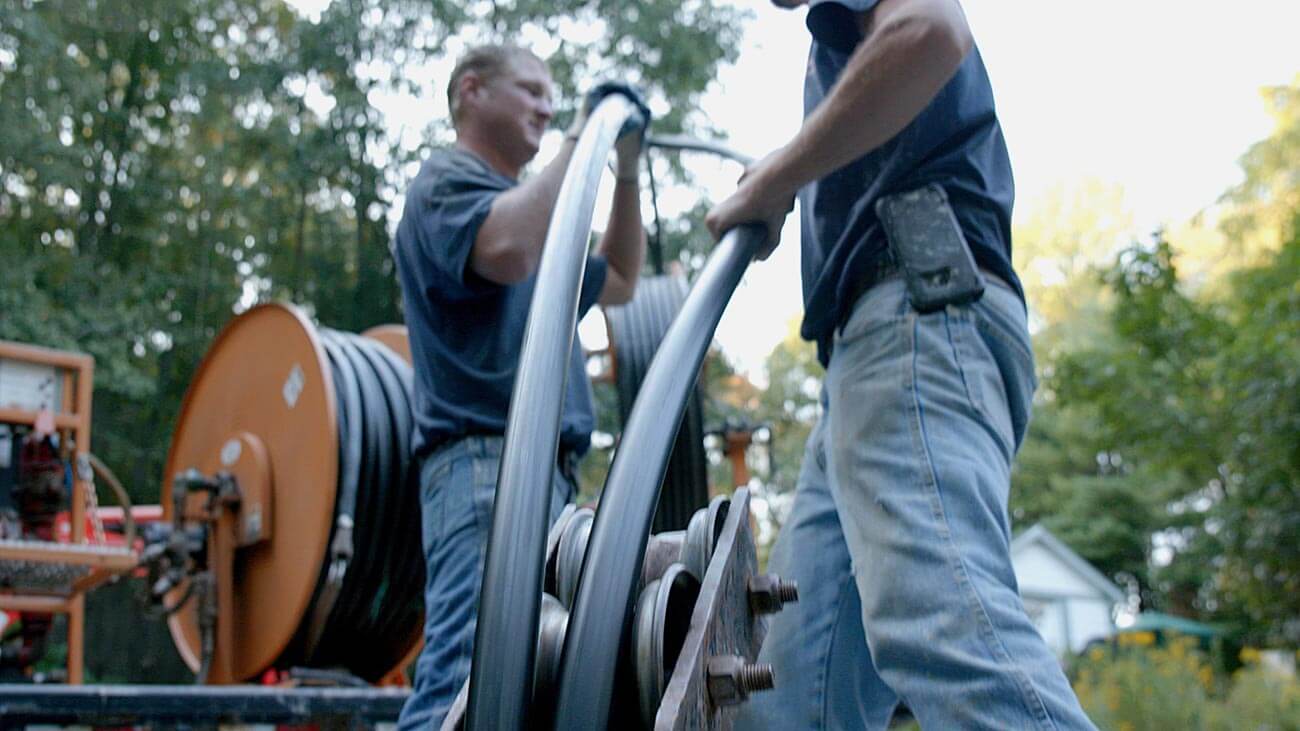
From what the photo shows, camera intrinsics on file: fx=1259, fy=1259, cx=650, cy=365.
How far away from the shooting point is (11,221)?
1630cm

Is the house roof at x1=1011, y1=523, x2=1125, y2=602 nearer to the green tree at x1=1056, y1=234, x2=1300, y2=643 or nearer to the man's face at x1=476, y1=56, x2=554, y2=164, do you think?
the green tree at x1=1056, y1=234, x2=1300, y2=643

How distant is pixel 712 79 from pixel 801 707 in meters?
15.9

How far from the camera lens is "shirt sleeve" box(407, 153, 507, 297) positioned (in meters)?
2.28

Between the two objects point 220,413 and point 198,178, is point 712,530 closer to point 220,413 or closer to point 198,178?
point 220,413

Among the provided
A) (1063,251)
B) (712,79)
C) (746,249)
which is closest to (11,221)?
(712,79)

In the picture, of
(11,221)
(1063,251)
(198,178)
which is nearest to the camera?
(11,221)

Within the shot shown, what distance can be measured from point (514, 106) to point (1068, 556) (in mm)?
35371

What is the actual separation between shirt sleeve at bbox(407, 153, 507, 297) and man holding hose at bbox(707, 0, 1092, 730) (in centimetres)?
66

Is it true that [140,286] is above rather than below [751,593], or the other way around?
above

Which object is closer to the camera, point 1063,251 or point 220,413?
point 220,413

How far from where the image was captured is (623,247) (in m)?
2.80

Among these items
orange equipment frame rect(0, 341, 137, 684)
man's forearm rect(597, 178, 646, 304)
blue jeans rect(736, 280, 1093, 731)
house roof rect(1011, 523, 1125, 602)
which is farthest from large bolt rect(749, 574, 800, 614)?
house roof rect(1011, 523, 1125, 602)

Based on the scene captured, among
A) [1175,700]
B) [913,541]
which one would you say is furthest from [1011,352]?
[1175,700]

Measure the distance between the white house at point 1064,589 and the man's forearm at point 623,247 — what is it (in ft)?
109
